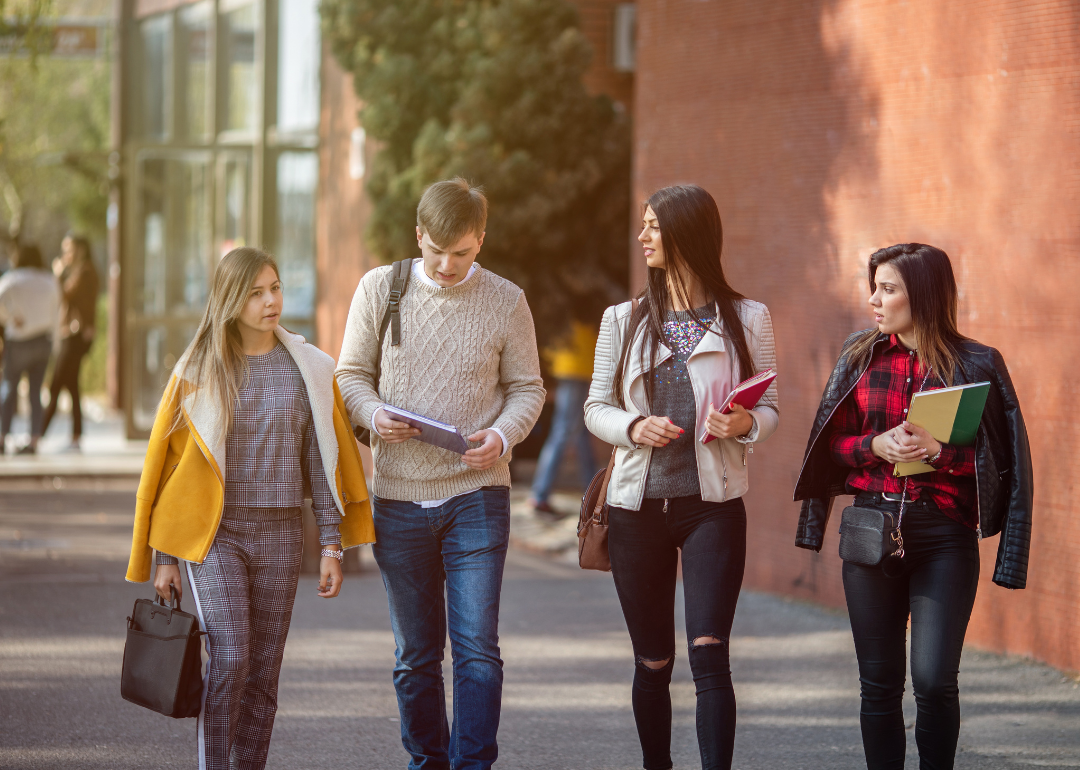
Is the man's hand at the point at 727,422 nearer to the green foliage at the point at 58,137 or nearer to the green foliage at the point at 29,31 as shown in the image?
the green foliage at the point at 29,31

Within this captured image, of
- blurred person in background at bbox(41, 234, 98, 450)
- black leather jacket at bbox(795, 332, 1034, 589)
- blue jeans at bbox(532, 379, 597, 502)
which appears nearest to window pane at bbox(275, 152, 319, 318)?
blurred person in background at bbox(41, 234, 98, 450)

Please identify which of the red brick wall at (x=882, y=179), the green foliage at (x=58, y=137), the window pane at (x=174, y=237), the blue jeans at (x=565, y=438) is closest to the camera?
the red brick wall at (x=882, y=179)

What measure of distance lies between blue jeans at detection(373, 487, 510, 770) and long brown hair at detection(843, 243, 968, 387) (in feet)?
4.58

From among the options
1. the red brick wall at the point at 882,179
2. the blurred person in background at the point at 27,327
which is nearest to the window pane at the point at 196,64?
the blurred person in background at the point at 27,327

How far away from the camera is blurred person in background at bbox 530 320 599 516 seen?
10.4 meters

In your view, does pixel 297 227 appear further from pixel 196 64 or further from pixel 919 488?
pixel 919 488

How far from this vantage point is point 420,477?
13.7 feet

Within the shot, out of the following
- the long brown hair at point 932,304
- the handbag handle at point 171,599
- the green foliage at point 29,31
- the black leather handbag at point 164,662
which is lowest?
the black leather handbag at point 164,662

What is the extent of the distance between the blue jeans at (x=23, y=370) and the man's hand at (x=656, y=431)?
35.3ft

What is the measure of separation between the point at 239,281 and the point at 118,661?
3.17 meters

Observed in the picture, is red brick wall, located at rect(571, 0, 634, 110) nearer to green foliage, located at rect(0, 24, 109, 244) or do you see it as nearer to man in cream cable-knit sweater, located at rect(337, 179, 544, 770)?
man in cream cable-knit sweater, located at rect(337, 179, 544, 770)

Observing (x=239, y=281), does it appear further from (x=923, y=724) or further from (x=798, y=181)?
(x=798, y=181)

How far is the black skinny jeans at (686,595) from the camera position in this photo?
403 centimetres

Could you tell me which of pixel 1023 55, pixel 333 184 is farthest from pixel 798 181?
pixel 333 184
